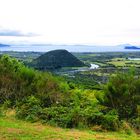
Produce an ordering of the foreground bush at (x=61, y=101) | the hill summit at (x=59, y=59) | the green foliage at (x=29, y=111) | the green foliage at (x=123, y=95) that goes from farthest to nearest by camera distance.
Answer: the hill summit at (x=59, y=59)
the green foliage at (x=123, y=95)
the green foliage at (x=29, y=111)
the foreground bush at (x=61, y=101)

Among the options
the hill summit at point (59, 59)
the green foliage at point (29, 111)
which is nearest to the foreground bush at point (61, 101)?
the green foliage at point (29, 111)

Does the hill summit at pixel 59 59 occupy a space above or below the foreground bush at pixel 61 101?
below

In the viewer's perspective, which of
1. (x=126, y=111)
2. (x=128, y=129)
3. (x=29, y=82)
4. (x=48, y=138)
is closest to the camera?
(x=48, y=138)

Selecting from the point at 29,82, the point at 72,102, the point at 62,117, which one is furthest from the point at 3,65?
the point at 62,117

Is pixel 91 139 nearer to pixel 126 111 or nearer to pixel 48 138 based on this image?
pixel 48 138

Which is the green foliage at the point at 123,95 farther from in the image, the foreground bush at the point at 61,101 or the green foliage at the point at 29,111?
the green foliage at the point at 29,111

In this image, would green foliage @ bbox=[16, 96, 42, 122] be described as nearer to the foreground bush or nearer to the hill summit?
the foreground bush

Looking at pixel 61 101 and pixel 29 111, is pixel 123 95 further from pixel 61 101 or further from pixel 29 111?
pixel 29 111

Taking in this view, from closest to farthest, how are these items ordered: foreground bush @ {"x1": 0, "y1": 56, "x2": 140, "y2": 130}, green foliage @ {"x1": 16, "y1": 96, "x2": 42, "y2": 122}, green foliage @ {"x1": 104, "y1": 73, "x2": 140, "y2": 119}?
foreground bush @ {"x1": 0, "y1": 56, "x2": 140, "y2": 130}, green foliage @ {"x1": 16, "y1": 96, "x2": 42, "y2": 122}, green foliage @ {"x1": 104, "y1": 73, "x2": 140, "y2": 119}

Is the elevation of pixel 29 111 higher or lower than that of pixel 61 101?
higher

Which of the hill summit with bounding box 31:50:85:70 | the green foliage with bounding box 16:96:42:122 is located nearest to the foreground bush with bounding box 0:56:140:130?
the green foliage with bounding box 16:96:42:122

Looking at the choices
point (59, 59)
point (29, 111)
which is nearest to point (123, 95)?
point (29, 111)
